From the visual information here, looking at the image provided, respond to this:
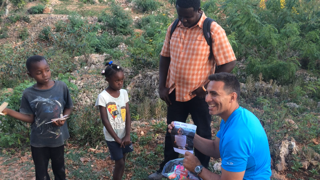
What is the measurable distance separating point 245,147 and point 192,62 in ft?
4.02

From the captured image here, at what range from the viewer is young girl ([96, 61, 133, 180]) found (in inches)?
112

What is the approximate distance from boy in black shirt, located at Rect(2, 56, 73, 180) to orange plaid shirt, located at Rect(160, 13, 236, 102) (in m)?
1.25

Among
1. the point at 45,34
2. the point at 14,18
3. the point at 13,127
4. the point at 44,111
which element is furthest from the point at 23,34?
the point at 44,111

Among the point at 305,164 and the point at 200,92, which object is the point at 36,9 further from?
the point at 305,164

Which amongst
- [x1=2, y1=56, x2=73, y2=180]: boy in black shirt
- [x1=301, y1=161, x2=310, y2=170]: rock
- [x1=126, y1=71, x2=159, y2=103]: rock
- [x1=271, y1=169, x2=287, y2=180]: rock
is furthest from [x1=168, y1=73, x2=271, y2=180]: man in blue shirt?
[x1=126, y1=71, x2=159, y2=103]: rock

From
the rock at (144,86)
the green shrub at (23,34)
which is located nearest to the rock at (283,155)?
the rock at (144,86)

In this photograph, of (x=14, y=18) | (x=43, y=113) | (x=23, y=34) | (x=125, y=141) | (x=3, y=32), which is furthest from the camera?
(x=14, y=18)

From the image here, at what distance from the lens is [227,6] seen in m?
7.36

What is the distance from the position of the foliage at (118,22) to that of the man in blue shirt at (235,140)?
11.3 m

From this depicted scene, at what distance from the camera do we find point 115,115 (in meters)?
2.93

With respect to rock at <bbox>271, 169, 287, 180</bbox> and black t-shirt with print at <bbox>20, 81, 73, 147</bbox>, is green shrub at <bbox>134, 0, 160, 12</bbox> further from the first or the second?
black t-shirt with print at <bbox>20, 81, 73, 147</bbox>

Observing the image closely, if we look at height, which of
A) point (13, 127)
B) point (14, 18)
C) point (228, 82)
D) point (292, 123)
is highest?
point (14, 18)

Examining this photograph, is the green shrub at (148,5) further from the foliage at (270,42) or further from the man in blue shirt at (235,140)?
the man in blue shirt at (235,140)

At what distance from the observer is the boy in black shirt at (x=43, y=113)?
8.57 ft
